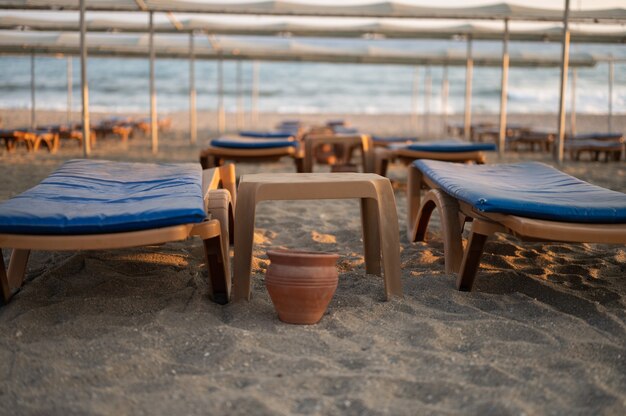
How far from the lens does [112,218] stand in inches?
93.5

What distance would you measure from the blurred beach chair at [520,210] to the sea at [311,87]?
1091 inches

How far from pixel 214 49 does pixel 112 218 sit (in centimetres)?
1160

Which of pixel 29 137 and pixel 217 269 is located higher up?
pixel 29 137

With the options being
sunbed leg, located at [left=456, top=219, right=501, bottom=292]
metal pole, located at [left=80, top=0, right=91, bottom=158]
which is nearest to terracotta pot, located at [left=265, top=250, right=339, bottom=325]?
sunbed leg, located at [left=456, top=219, right=501, bottom=292]

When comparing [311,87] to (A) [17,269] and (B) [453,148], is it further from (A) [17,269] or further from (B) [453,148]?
(A) [17,269]

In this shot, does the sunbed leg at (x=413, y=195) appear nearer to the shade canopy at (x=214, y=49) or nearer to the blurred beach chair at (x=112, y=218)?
the blurred beach chair at (x=112, y=218)

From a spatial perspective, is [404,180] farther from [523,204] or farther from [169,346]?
[169,346]

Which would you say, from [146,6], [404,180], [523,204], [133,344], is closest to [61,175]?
[133,344]

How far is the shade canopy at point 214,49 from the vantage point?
12.6 metres

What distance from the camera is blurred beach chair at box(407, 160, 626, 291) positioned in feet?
8.36

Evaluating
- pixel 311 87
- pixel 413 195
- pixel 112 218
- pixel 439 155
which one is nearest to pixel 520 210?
pixel 112 218

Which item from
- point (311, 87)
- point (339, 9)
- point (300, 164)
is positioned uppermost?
point (311, 87)

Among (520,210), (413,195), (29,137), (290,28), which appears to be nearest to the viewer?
(520,210)

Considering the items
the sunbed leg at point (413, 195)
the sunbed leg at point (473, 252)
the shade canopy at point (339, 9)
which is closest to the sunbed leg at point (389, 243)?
the sunbed leg at point (473, 252)
